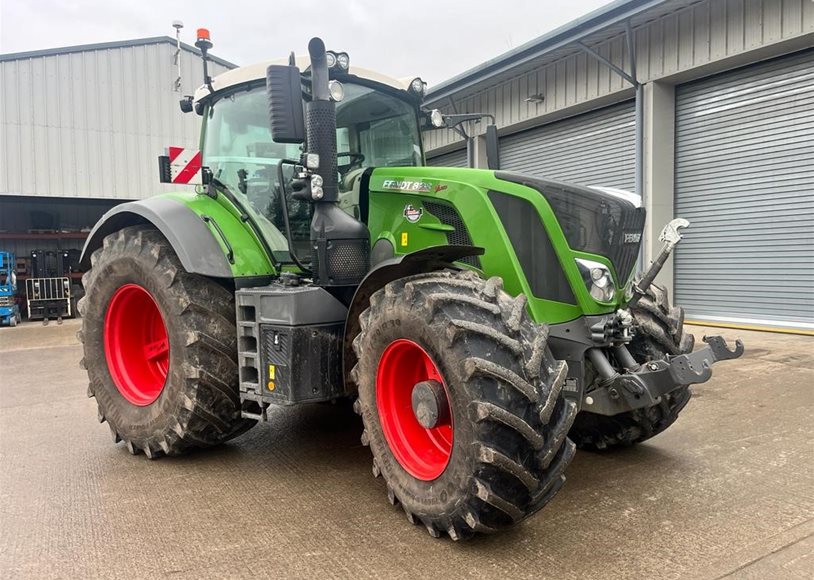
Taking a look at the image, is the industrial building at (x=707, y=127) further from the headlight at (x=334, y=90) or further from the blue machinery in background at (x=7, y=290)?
the blue machinery in background at (x=7, y=290)

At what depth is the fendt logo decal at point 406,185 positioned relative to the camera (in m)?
3.43

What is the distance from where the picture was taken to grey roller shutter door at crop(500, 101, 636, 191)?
10.5m

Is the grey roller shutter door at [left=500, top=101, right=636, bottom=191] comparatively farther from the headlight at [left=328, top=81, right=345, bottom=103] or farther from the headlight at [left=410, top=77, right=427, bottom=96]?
the headlight at [left=328, top=81, right=345, bottom=103]

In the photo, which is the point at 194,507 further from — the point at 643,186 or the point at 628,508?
the point at 643,186

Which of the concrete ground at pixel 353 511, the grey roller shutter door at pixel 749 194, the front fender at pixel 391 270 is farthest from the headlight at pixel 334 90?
the grey roller shutter door at pixel 749 194

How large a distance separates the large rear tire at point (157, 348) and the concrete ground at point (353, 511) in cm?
26

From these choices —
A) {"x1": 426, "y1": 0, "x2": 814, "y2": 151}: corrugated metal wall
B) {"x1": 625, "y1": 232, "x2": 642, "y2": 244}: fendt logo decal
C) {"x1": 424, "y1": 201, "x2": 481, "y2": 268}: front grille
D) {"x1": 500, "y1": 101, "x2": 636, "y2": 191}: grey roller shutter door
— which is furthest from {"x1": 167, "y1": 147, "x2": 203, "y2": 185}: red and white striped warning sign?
{"x1": 426, "y1": 0, "x2": 814, "y2": 151}: corrugated metal wall

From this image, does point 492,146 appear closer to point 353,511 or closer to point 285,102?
point 285,102

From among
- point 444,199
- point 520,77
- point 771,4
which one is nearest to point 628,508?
point 444,199

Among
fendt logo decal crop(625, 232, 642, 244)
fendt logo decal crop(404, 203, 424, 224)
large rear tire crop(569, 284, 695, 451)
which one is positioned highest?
fendt logo decal crop(404, 203, 424, 224)

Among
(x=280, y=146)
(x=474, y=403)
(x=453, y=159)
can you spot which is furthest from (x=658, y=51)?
(x=474, y=403)

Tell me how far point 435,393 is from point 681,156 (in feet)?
28.1

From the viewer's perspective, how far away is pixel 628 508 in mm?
3143

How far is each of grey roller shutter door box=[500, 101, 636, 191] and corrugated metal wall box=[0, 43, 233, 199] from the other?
7396 mm
